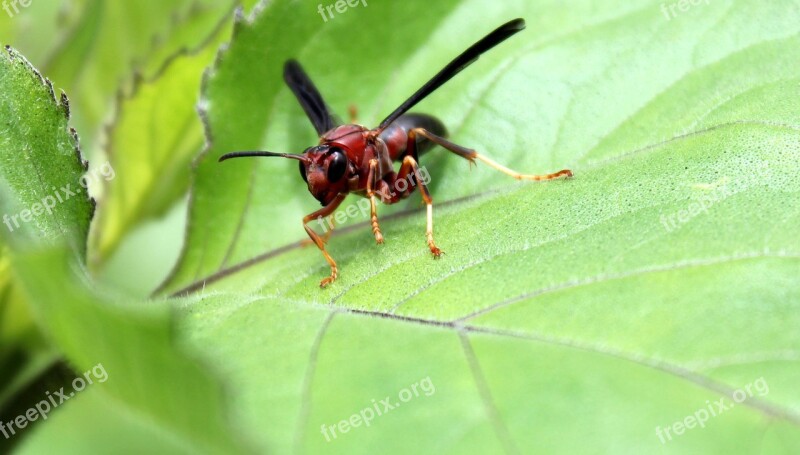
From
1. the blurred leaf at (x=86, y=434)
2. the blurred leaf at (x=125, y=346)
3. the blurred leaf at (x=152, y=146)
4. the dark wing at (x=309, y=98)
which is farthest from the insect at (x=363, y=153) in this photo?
the blurred leaf at (x=125, y=346)

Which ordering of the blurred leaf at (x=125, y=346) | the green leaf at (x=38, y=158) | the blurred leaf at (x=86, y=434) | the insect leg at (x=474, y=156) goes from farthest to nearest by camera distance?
the insect leg at (x=474, y=156)
the blurred leaf at (x=86, y=434)
the green leaf at (x=38, y=158)
the blurred leaf at (x=125, y=346)

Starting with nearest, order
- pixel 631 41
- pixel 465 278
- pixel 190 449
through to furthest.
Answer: pixel 190 449, pixel 465 278, pixel 631 41

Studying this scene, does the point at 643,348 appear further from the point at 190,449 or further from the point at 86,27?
the point at 86,27

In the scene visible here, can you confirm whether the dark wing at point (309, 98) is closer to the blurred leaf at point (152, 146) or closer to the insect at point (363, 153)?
the insect at point (363, 153)

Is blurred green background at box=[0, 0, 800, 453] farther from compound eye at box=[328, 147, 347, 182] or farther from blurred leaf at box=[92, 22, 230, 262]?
compound eye at box=[328, 147, 347, 182]

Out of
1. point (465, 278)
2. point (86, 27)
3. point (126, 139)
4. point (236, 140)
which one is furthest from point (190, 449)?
point (86, 27)

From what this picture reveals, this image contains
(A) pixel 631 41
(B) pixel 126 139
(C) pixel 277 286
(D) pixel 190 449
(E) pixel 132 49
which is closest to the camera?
(D) pixel 190 449
